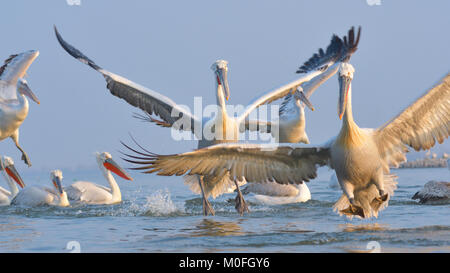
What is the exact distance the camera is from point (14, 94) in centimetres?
1444

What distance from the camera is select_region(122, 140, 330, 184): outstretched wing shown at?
7.88 metres

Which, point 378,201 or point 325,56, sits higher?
point 325,56

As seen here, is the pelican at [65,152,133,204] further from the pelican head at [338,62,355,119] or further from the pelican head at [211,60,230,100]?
the pelican head at [338,62,355,119]

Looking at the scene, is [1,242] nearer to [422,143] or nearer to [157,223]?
[157,223]

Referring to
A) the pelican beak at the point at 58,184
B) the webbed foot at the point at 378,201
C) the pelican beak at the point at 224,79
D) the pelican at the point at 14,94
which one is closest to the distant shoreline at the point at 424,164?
the pelican at the point at 14,94

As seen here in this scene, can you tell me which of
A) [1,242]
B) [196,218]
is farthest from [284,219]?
[1,242]

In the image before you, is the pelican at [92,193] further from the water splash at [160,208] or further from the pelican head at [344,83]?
the pelican head at [344,83]

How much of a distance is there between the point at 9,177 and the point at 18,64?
2.54 meters

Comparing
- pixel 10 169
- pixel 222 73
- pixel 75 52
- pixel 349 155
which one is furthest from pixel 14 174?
pixel 349 155

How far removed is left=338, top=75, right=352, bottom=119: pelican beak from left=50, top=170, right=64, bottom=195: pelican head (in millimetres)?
7225

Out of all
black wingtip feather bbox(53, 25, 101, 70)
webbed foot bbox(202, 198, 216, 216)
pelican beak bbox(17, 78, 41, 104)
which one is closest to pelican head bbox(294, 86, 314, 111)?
webbed foot bbox(202, 198, 216, 216)

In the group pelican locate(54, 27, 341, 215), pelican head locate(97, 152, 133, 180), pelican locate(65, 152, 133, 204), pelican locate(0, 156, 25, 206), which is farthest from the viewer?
pelican head locate(97, 152, 133, 180)

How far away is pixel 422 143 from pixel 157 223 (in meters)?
4.01

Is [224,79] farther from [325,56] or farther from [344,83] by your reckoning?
[325,56]
